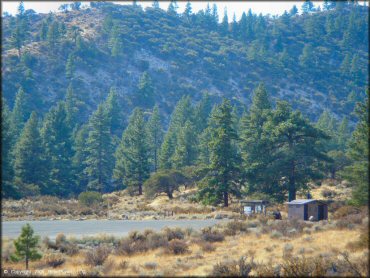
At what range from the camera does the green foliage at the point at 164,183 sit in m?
69.4

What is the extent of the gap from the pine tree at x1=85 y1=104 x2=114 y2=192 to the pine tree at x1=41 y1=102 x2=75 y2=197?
3.58 metres

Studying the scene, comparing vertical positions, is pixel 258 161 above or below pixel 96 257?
above

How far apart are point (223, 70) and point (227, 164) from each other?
375 feet

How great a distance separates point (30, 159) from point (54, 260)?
54549 millimetres

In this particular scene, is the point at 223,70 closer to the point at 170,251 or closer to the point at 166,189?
the point at 166,189

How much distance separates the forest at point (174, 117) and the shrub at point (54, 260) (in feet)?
26.5

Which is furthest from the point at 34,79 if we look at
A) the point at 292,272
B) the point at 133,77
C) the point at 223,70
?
the point at 292,272

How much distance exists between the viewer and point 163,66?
536 ft

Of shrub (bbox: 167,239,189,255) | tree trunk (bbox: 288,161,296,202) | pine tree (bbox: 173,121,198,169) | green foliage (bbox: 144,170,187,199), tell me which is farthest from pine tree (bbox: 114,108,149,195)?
shrub (bbox: 167,239,189,255)

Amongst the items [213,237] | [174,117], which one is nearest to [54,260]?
[213,237]

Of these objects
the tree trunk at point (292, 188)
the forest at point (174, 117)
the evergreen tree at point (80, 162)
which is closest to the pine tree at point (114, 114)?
the forest at point (174, 117)

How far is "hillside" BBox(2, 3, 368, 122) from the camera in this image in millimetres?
134375

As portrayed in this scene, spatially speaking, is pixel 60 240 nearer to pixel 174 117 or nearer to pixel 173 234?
pixel 173 234

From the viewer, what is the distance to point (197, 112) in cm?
9781
